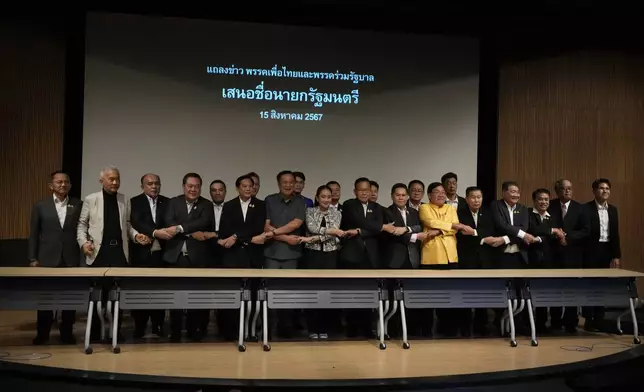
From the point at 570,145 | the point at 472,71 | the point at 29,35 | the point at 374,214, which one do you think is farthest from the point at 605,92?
the point at 29,35

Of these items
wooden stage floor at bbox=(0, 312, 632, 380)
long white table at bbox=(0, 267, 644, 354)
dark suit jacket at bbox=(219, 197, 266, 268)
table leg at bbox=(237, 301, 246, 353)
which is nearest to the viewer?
wooden stage floor at bbox=(0, 312, 632, 380)

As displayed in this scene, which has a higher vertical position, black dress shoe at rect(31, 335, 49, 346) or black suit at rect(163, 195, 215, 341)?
black suit at rect(163, 195, 215, 341)

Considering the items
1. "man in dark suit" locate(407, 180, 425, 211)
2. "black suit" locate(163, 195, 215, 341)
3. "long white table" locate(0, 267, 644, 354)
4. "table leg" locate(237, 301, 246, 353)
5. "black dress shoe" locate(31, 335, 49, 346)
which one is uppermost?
"man in dark suit" locate(407, 180, 425, 211)

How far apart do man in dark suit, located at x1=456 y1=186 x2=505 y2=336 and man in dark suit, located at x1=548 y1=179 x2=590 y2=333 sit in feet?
2.47

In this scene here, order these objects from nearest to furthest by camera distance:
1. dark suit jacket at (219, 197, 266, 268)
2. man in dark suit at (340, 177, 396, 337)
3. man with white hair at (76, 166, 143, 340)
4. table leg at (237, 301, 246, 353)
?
1. table leg at (237, 301, 246, 353)
2. man with white hair at (76, 166, 143, 340)
3. dark suit jacket at (219, 197, 266, 268)
4. man in dark suit at (340, 177, 396, 337)

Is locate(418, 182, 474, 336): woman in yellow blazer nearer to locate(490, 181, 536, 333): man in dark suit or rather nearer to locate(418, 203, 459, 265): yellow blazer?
locate(418, 203, 459, 265): yellow blazer

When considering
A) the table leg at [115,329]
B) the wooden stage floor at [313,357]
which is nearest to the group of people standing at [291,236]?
the wooden stage floor at [313,357]

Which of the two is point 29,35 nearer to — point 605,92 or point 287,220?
point 287,220

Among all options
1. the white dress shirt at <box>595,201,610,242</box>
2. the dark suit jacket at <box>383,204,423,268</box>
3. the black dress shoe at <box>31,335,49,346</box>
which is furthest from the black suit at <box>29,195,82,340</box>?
the white dress shirt at <box>595,201,610,242</box>

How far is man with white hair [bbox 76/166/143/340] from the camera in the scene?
4.68m

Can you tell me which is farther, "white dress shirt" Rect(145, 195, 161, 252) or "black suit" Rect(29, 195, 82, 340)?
"white dress shirt" Rect(145, 195, 161, 252)

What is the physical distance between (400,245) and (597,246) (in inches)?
83.1

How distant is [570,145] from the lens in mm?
7395

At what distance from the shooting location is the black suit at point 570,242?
5469 millimetres
